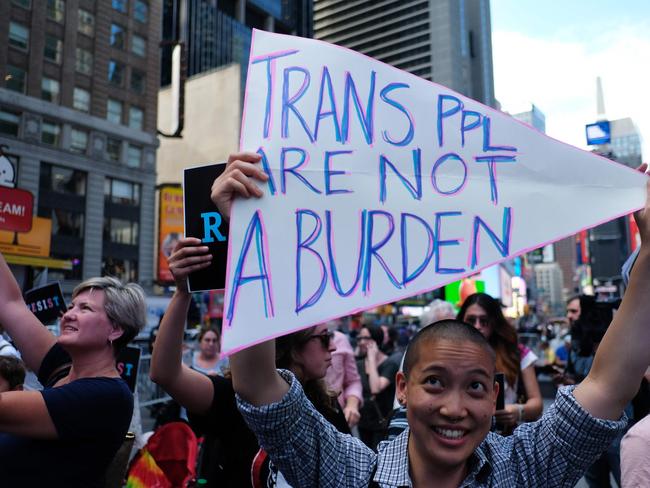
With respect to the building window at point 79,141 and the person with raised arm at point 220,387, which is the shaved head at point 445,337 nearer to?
the person with raised arm at point 220,387

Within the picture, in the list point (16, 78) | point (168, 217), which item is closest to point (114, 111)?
point (16, 78)

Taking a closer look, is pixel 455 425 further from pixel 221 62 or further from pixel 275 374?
pixel 221 62

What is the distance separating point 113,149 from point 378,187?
3891 cm

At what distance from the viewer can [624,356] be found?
5.50 feet

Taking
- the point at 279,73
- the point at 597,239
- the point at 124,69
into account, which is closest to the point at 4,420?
the point at 279,73

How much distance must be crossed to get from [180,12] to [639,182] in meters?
75.0

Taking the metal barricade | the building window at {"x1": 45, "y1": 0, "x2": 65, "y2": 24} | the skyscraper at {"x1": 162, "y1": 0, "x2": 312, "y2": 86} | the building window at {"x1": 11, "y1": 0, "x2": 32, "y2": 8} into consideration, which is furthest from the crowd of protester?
the skyscraper at {"x1": 162, "y1": 0, "x2": 312, "y2": 86}

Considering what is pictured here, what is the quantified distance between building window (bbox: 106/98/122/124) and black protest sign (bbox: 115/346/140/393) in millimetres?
36222

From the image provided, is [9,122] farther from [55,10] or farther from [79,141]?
[55,10]

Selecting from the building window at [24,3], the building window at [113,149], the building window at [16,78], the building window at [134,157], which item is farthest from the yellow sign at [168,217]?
the building window at [24,3]

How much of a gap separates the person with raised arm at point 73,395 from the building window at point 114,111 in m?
37.7

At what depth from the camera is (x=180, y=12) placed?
6931cm

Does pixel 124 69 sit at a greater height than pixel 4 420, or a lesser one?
greater

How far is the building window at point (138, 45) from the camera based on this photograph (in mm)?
39141
